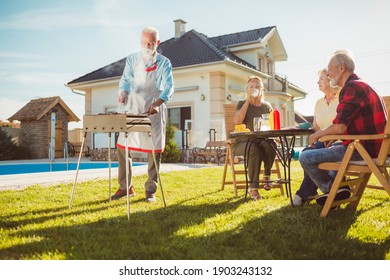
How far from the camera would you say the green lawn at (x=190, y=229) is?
1.68 metres

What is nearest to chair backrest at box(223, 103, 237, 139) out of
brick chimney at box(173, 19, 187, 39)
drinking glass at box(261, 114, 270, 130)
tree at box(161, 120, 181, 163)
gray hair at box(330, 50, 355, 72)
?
drinking glass at box(261, 114, 270, 130)

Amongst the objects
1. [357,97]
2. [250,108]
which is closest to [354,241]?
[357,97]

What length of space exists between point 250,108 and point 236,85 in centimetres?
786

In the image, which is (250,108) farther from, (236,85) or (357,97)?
(236,85)

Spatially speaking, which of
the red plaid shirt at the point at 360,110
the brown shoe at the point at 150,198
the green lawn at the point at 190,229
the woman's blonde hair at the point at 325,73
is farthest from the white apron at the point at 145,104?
the red plaid shirt at the point at 360,110

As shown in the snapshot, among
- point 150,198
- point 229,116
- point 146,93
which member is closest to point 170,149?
point 229,116

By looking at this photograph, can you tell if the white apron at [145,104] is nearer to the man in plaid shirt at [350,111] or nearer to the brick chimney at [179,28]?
the man in plaid shirt at [350,111]

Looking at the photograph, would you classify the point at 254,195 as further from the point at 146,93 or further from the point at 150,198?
the point at 146,93

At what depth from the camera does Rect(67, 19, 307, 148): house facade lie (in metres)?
10.3

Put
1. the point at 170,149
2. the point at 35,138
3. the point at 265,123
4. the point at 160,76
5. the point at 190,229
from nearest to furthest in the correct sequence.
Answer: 1. the point at 190,229
2. the point at 265,123
3. the point at 160,76
4. the point at 35,138
5. the point at 170,149

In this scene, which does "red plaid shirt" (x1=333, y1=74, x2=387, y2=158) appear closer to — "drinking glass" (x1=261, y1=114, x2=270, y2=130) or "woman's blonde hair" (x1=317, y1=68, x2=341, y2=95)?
"woman's blonde hair" (x1=317, y1=68, x2=341, y2=95)

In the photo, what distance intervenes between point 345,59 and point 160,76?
1.59m

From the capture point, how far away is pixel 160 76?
3238 mm

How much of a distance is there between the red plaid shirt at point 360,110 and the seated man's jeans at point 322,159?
0.52 feet
